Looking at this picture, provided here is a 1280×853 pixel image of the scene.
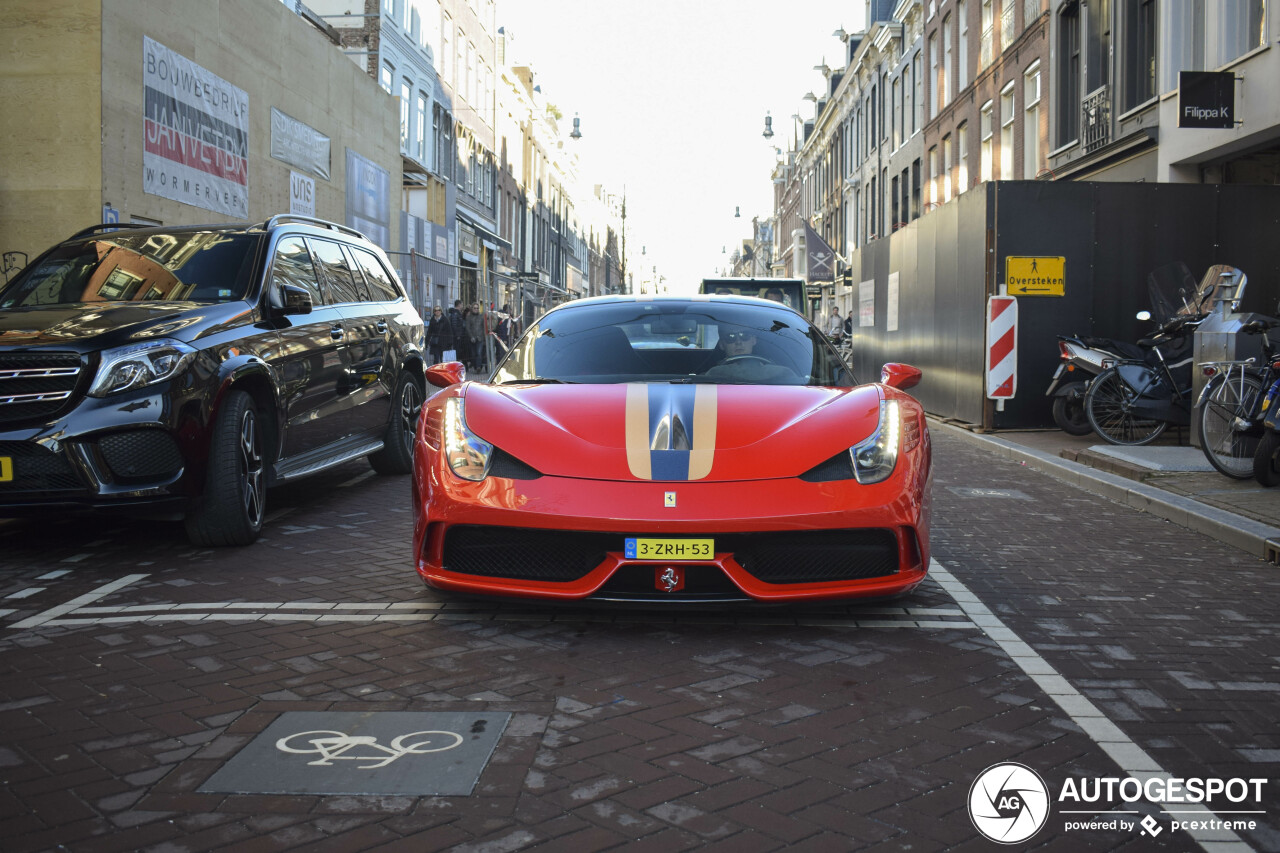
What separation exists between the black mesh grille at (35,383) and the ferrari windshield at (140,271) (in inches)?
41.4

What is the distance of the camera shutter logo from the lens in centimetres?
265

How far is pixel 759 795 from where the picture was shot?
9.29ft

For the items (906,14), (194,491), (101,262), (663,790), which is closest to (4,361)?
(194,491)

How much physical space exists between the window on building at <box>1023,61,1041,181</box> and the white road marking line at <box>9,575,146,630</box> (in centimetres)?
2419

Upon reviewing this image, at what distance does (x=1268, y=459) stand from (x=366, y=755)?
6.91 m

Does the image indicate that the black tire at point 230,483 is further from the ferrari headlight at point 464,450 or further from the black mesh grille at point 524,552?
the black mesh grille at point 524,552

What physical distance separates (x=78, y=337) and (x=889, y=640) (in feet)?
13.4

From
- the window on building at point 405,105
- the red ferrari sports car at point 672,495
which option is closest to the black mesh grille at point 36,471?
the red ferrari sports car at point 672,495

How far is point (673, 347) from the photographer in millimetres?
5672

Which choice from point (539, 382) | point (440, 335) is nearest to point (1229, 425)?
point (539, 382)

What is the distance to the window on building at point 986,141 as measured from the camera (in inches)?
1203

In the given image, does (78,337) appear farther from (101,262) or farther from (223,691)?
(223,691)

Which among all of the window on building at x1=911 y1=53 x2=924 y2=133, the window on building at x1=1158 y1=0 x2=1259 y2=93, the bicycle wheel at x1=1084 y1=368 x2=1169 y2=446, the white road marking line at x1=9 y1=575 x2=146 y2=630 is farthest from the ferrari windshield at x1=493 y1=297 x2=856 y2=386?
the window on building at x1=911 y1=53 x2=924 y2=133

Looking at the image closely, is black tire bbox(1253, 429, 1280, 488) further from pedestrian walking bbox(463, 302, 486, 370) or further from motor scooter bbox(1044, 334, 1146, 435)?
pedestrian walking bbox(463, 302, 486, 370)
